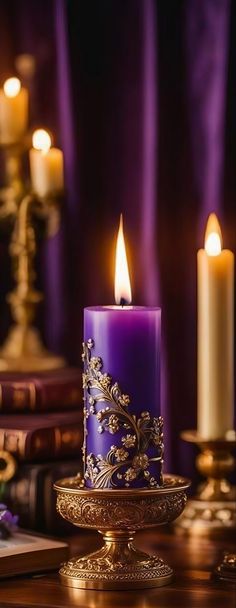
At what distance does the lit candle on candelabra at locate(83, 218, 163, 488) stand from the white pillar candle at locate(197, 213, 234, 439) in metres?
0.28

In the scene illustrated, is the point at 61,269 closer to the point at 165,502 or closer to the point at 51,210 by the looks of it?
the point at 51,210

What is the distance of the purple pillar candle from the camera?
100cm

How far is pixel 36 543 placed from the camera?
110 centimetres

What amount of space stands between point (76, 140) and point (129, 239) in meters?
0.15

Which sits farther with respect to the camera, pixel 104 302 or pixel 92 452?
pixel 104 302

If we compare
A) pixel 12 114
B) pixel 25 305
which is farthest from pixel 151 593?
pixel 12 114

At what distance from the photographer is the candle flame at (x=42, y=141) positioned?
143cm

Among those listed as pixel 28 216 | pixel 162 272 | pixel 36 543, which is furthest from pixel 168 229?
pixel 36 543

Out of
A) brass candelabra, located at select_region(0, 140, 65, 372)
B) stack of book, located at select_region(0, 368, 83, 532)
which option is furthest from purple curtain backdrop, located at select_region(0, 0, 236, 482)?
stack of book, located at select_region(0, 368, 83, 532)

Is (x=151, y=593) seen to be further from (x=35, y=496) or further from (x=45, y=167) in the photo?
(x=45, y=167)

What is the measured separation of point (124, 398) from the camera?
3.29 ft

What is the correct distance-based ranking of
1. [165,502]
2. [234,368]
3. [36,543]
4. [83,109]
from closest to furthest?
[165,502] < [36,543] < [234,368] < [83,109]

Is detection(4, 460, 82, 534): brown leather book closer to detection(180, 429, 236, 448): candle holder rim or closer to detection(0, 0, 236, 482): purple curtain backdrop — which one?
detection(180, 429, 236, 448): candle holder rim

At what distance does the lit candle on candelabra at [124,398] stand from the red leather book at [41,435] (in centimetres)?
25
